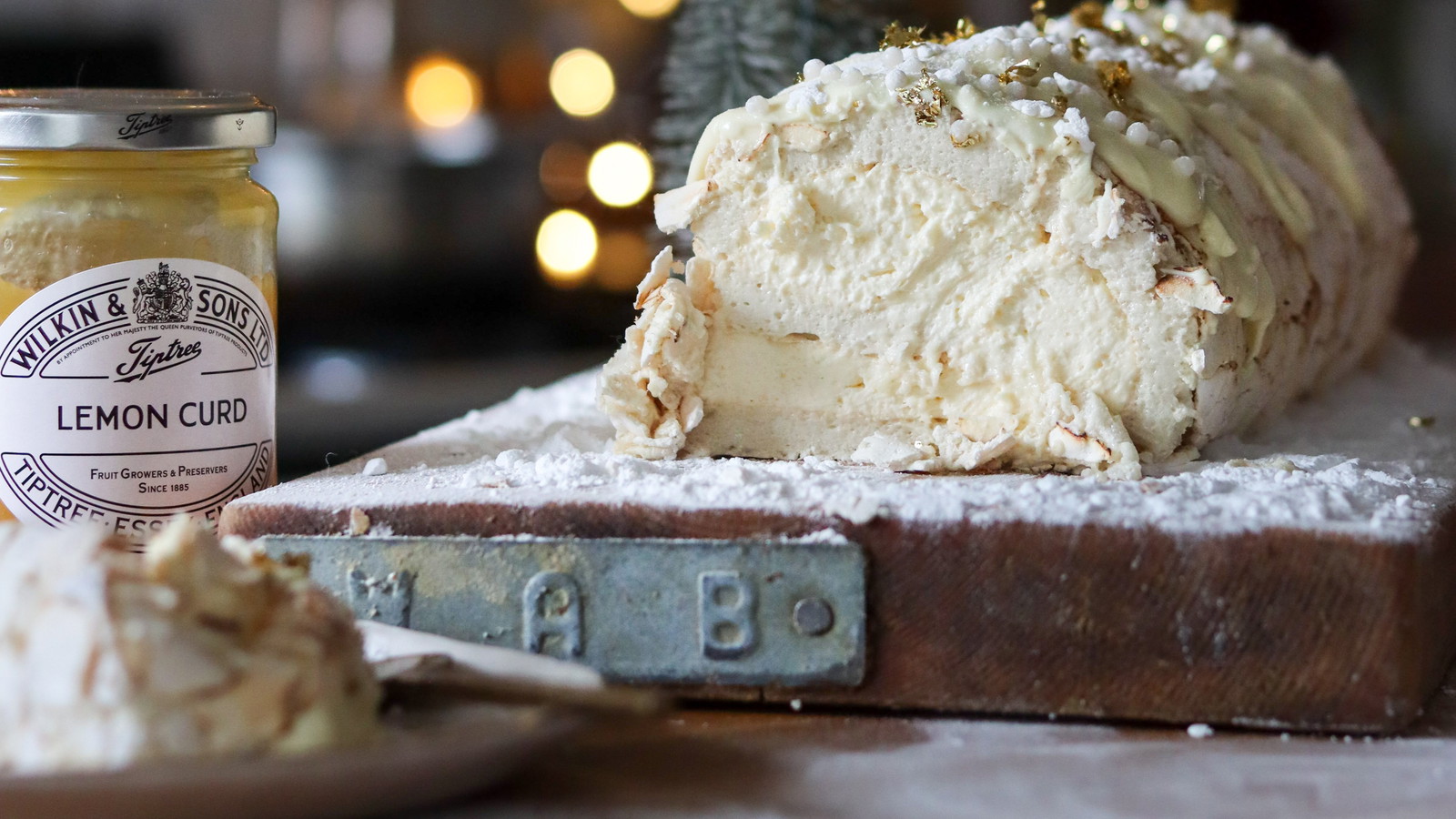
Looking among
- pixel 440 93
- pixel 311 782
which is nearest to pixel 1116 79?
pixel 311 782

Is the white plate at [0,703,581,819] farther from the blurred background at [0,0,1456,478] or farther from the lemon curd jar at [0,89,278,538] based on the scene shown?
the blurred background at [0,0,1456,478]

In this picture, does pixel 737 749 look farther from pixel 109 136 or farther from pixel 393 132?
pixel 393 132

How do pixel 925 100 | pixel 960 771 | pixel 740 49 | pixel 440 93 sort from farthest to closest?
1. pixel 440 93
2. pixel 740 49
3. pixel 925 100
4. pixel 960 771

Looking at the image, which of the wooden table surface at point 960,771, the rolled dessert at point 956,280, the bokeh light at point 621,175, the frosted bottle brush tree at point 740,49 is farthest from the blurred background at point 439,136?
the wooden table surface at point 960,771

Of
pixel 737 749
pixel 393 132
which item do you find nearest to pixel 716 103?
pixel 737 749

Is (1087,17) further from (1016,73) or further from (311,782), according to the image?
(311,782)

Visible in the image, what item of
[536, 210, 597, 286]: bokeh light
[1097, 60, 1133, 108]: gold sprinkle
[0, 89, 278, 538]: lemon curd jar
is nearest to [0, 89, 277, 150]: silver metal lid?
[0, 89, 278, 538]: lemon curd jar

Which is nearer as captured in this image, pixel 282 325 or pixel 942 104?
pixel 942 104

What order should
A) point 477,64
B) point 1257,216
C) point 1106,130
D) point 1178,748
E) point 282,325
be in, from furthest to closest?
1. point 477,64
2. point 282,325
3. point 1257,216
4. point 1106,130
5. point 1178,748
